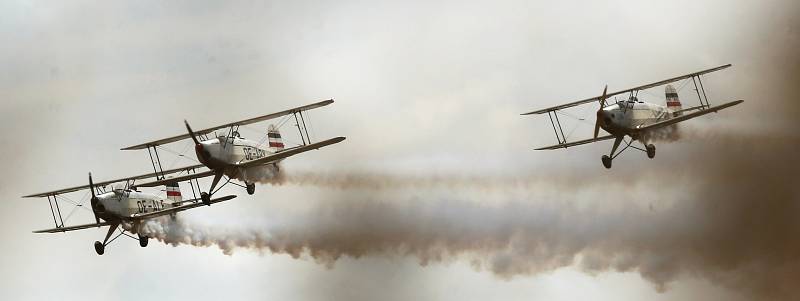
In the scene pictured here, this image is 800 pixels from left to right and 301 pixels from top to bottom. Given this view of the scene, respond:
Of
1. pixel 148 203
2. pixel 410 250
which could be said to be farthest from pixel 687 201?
pixel 148 203

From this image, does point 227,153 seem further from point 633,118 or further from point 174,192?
point 633,118

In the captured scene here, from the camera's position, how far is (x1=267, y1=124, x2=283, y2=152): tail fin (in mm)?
70625

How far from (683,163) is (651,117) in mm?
7334

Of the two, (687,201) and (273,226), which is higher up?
(273,226)

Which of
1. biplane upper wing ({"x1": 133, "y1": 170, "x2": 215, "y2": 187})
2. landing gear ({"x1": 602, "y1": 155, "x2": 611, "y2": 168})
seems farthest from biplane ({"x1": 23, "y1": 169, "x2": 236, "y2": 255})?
landing gear ({"x1": 602, "y1": 155, "x2": 611, "y2": 168})

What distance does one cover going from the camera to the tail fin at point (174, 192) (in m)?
76.1

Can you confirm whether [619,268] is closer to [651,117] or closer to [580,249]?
[580,249]

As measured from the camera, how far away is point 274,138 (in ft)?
233

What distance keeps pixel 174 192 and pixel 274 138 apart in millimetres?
8441

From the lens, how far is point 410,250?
71.8 m

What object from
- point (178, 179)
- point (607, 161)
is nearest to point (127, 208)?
point (178, 179)

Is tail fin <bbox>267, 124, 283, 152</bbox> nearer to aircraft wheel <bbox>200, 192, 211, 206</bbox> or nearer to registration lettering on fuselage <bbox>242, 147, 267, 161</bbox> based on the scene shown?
registration lettering on fuselage <bbox>242, 147, 267, 161</bbox>

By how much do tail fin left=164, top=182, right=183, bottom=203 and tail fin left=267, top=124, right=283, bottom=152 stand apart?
7823 mm

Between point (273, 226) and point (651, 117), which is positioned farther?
point (273, 226)
